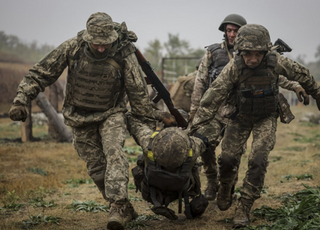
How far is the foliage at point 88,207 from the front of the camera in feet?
21.7

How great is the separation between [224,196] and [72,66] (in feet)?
9.02

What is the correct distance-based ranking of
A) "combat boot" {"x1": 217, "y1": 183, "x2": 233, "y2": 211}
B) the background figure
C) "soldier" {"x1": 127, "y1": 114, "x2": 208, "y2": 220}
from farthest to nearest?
the background figure, "combat boot" {"x1": 217, "y1": 183, "x2": 233, "y2": 211}, "soldier" {"x1": 127, "y1": 114, "x2": 208, "y2": 220}

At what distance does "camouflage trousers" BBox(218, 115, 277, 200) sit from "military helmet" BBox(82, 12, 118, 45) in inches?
81.3

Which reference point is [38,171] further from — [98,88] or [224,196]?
[224,196]

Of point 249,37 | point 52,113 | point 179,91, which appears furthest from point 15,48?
point 249,37

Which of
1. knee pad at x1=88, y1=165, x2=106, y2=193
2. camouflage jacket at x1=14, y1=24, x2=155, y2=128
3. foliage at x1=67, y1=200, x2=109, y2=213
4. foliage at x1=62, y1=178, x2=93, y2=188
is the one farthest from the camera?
foliage at x1=62, y1=178, x2=93, y2=188

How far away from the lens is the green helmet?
18.4 ft

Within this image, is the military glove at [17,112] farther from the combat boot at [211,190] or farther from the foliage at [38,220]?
the combat boot at [211,190]

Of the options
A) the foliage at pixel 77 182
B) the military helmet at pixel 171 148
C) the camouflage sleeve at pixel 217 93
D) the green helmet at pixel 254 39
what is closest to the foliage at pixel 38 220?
the military helmet at pixel 171 148

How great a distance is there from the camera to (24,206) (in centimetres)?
686

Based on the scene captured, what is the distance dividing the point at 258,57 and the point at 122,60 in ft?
5.60

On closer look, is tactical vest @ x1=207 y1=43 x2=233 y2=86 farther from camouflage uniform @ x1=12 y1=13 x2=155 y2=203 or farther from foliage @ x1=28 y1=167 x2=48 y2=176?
foliage @ x1=28 y1=167 x2=48 y2=176

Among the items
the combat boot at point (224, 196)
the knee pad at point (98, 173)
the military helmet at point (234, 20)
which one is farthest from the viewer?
the military helmet at point (234, 20)

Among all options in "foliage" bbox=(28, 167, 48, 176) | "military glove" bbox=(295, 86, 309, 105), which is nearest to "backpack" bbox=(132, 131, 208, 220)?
"military glove" bbox=(295, 86, 309, 105)
